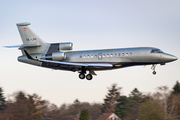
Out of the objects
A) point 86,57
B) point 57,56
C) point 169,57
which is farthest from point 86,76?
point 169,57

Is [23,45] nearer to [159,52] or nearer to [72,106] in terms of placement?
[159,52]

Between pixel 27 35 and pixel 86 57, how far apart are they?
28.8 feet

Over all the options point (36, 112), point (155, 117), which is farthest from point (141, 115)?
point (36, 112)

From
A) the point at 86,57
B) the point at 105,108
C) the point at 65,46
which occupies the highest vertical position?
the point at 65,46

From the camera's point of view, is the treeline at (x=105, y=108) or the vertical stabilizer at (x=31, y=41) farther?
the treeline at (x=105, y=108)

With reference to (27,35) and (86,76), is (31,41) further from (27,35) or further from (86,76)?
(86,76)

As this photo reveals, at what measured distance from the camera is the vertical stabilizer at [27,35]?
36812 mm

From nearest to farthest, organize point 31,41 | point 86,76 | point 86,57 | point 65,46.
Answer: point 86,57 → point 65,46 → point 86,76 → point 31,41

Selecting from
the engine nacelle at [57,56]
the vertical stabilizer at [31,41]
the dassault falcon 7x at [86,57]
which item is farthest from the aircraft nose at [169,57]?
the vertical stabilizer at [31,41]

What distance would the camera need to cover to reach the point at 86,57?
1331 inches

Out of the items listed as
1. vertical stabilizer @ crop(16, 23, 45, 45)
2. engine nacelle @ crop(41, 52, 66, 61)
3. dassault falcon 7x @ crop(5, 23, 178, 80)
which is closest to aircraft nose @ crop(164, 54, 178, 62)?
dassault falcon 7x @ crop(5, 23, 178, 80)

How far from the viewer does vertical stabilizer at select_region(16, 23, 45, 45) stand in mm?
36812

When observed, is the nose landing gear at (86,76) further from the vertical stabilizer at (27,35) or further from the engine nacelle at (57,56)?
the vertical stabilizer at (27,35)

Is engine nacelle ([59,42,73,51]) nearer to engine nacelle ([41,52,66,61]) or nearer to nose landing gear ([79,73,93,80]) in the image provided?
engine nacelle ([41,52,66,61])
